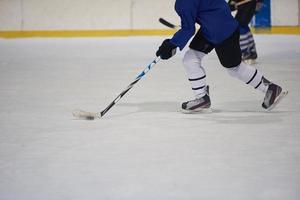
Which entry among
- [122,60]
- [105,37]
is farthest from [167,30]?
[122,60]

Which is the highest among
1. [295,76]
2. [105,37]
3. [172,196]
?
[172,196]

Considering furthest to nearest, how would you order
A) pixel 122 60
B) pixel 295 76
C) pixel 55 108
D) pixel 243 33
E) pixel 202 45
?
pixel 122 60 → pixel 243 33 → pixel 295 76 → pixel 55 108 → pixel 202 45

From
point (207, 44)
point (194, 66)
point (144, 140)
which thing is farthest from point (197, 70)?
point (144, 140)

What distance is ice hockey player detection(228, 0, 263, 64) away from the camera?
5480 mm

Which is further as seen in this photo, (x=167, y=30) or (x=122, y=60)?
(x=167, y=30)

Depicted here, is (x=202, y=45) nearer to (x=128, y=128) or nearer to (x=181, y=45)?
(x=181, y=45)

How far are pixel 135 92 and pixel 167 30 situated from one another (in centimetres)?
478

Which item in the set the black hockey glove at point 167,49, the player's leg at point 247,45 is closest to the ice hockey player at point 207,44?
the black hockey glove at point 167,49

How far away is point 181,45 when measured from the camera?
10.6 feet

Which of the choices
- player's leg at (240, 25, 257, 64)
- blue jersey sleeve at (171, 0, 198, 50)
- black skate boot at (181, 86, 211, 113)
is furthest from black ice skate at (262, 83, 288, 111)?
player's leg at (240, 25, 257, 64)

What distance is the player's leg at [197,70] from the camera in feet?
11.1

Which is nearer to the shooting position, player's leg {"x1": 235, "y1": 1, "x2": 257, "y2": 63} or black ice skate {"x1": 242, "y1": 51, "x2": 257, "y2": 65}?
player's leg {"x1": 235, "y1": 1, "x2": 257, "y2": 63}

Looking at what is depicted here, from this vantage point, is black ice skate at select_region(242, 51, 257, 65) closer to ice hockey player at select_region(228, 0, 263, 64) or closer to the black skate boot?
ice hockey player at select_region(228, 0, 263, 64)

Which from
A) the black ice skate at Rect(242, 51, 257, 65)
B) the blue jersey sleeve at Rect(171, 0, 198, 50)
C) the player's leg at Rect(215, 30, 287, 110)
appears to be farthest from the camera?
the black ice skate at Rect(242, 51, 257, 65)
